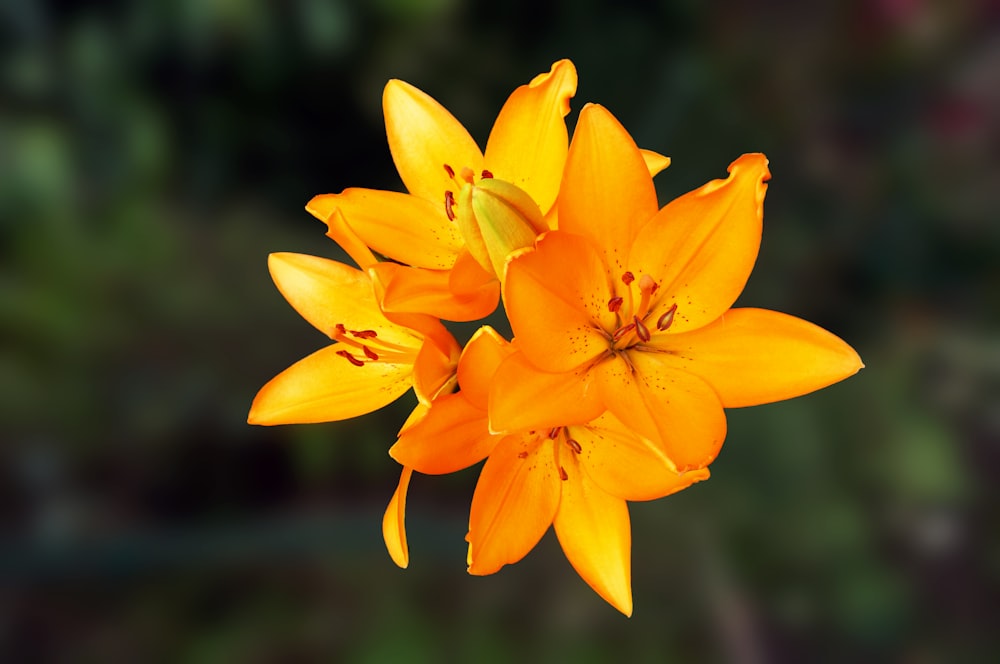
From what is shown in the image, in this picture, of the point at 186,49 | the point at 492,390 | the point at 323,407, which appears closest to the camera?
the point at 492,390

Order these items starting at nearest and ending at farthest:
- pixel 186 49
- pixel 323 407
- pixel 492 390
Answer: pixel 492 390 < pixel 323 407 < pixel 186 49

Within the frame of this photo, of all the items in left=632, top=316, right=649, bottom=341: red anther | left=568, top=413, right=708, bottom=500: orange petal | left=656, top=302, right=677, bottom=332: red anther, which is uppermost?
left=656, top=302, right=677, bottom=332: red anther

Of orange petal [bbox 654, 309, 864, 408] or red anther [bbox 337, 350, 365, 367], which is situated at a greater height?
red anther [bbox 337, 350, 365, 367]

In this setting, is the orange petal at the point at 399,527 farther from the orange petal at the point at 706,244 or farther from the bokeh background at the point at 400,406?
the bokeh background at the point at 400,406

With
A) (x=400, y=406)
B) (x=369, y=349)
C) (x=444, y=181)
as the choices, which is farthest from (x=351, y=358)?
(x=400, y=406)

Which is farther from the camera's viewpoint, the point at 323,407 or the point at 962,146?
the point at 962,146

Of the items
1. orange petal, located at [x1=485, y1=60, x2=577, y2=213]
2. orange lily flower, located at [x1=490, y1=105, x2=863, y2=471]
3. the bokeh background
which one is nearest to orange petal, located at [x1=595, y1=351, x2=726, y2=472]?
orange lily flower, located at [x1=490, y1=105, x2=863, y2=471]

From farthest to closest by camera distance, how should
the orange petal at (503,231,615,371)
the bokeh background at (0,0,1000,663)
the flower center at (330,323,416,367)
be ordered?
the bokeh background at (0,0,1000,663) < the flower center at (330,323,416,367) < the orange petal at (503,231,615,371)

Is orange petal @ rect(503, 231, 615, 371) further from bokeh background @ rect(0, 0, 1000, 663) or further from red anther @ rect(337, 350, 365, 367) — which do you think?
bokeh background @ rect(0, 0, 1000, 663)

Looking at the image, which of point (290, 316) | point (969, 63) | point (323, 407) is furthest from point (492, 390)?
point (969, 63)

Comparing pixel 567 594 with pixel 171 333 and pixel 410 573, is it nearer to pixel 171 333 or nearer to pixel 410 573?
pixel 410 573
